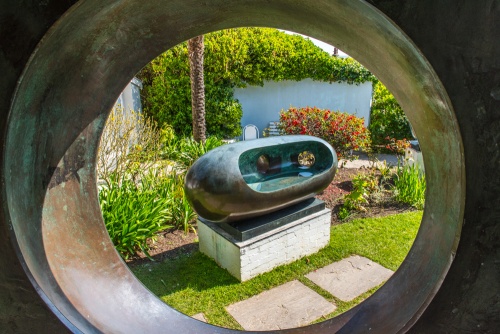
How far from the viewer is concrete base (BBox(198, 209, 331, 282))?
12.7 feet

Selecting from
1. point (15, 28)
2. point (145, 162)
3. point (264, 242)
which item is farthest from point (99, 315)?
point (145, 162)

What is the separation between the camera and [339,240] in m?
4.89

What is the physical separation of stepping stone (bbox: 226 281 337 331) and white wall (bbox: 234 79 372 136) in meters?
9.46

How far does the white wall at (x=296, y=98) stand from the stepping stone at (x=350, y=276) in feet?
29.4

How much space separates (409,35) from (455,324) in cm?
87

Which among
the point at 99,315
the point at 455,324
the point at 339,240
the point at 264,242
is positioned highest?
the point at 455,324

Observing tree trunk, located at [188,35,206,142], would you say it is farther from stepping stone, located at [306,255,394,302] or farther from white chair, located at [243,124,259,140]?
stepping stone, located at [306,255,394,302]

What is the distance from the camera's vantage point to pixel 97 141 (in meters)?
1.63

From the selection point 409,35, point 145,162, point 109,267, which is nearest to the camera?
point 409,35

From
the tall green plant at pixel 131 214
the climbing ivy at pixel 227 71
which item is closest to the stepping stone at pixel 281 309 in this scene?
the tall green plant at pixel 131 214

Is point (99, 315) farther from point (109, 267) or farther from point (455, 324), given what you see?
point (455, 324)

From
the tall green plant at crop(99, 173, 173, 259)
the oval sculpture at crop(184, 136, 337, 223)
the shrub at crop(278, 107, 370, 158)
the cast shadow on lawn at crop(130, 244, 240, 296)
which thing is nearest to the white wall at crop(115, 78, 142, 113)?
the shrub at crop(278, 107, 370, 158)

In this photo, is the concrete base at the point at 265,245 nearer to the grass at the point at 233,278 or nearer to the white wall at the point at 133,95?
the grass at the point at 233,278

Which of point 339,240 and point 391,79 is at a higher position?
point 391,79
